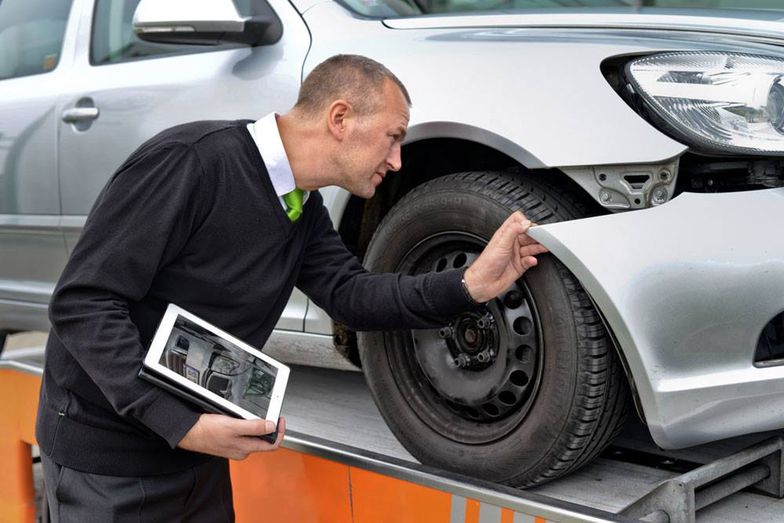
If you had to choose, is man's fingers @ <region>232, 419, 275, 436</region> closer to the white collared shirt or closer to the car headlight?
the white collared shirt

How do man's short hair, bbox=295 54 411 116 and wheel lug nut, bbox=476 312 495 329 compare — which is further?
wheel lug nut, bbox=476 312 495 329

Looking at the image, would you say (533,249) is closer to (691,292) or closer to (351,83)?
(691,292)

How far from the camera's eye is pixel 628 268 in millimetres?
1708

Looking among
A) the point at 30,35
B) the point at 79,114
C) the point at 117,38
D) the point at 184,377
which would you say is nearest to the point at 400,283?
the point at 184,377

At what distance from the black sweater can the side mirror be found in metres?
0.63

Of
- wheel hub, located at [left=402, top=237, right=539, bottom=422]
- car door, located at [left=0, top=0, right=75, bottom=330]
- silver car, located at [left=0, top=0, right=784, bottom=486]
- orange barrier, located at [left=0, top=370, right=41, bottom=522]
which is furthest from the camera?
car door, located at [left=0, top=0, right=75, bottom=330]

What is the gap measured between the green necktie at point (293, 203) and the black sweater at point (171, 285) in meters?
0.03

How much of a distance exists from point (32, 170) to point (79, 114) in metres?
0.31

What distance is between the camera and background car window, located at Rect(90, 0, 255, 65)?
2.88 metres

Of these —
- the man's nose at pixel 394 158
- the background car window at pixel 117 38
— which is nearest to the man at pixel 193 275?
the man's nose at pixel 394 158

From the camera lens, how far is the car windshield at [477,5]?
88.9 inches

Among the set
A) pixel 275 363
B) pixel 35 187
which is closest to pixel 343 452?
pixel 275 363

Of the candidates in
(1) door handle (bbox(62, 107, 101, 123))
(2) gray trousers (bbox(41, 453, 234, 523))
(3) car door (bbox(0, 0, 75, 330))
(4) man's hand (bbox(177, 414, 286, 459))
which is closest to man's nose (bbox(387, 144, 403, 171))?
(4) man's hand (bbox(177, 414, 286, 459))

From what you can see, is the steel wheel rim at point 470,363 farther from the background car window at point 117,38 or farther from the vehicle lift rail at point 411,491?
the background car window at point 117,38
